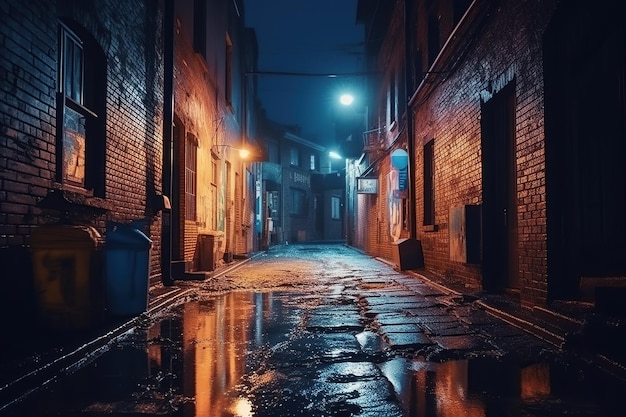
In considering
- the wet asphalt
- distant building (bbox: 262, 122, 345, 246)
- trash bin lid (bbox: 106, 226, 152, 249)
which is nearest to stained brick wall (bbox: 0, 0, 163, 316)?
trash bin lid (bbox: 106, 226, 152, 249)

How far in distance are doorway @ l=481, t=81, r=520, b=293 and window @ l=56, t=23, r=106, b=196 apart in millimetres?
5855

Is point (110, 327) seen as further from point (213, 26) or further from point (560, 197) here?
point (213, 26)

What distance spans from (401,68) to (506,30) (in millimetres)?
8792

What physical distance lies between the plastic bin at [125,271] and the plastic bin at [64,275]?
0.88 m

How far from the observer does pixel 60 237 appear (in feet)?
15.2

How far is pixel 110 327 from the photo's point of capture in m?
4.98

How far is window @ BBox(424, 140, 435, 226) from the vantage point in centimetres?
1189

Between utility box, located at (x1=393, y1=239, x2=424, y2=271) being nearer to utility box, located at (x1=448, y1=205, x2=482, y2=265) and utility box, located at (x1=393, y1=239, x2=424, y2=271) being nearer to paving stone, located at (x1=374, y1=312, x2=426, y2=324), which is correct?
utility box, located at (x1=448, y1=205, x2=482, y2=265)

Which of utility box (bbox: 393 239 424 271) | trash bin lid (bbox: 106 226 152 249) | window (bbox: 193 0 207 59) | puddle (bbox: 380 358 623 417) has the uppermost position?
window (bbox: 193 0 207 59)

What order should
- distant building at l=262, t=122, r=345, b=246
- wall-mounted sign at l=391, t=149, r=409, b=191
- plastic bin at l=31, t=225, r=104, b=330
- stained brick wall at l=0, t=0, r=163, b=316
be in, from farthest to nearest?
distant building at l=262, t=122, r=345, b=246, wall-mounted sign at l=391, t=149, r=409, b=191, plastic bin at l=31, t=225, r=104, b=330, stained brick wall at l=0, t=0, r=163, b=316

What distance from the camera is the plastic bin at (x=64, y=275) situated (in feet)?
15.0

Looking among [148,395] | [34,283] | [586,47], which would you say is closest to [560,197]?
[586,47]

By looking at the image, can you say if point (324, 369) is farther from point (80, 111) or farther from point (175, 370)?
point (80, 111)

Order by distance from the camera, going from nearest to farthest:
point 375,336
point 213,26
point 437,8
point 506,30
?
point 375,336 → point 506,30 → point 437,8 → point 213,26
